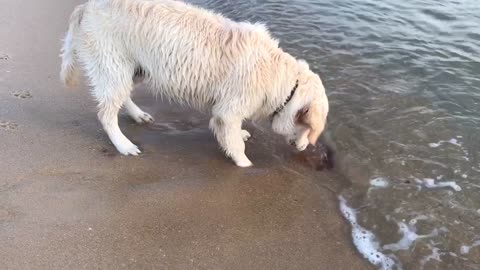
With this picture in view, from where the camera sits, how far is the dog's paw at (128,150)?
15.4 ft

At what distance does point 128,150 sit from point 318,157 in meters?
1.94

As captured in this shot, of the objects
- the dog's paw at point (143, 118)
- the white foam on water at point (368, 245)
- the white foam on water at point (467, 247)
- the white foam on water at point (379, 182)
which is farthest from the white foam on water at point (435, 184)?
the dog's paw at point (143, 118)

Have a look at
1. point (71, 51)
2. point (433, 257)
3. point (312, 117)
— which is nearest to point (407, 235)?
point (433, 257)

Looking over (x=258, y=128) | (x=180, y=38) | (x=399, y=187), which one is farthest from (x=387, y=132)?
(x=180, y=38)

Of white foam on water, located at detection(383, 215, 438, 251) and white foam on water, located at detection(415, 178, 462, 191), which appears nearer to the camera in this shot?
white foam on water, located at detection(383, 215, 438, 251)

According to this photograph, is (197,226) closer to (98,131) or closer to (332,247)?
(332,247)

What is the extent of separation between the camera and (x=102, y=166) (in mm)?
4488

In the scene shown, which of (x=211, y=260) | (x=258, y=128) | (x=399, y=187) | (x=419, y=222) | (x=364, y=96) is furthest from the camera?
(x=364, y=96)

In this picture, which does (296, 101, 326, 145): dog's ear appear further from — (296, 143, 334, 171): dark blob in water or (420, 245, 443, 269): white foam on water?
(420, 245, 443, 269): white foam on water

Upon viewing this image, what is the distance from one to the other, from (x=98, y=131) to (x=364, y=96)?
3198 millimetres

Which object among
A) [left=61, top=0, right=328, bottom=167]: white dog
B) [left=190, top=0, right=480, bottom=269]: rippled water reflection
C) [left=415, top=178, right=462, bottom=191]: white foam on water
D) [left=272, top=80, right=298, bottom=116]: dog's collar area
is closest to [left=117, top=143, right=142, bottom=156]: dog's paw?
[left=61, top=0, right=328, bottom=167]: white dog

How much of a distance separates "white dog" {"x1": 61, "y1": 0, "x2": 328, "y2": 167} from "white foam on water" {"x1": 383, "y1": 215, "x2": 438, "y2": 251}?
1151mm

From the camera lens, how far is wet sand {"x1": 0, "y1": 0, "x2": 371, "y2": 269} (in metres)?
3.47

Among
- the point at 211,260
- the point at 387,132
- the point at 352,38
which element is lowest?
the point at 211,260
